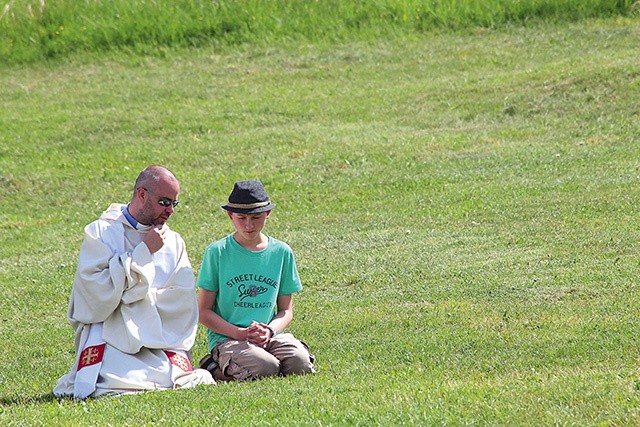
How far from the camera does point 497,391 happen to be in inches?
277

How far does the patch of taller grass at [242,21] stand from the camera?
2988cm

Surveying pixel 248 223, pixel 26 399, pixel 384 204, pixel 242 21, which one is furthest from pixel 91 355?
pixel 242 21

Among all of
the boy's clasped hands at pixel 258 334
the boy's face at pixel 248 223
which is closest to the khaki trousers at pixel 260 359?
the boy's clasped hands at pixel 258 334

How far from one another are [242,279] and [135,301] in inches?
32.7

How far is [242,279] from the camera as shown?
28.2ft

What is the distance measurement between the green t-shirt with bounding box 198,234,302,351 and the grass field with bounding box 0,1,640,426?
2.19ft

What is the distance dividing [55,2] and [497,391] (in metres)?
26.3

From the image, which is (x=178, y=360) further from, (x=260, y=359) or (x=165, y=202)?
(x=165, y=202)

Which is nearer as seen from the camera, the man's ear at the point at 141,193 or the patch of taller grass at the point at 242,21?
the man's ear at the point at 141,193

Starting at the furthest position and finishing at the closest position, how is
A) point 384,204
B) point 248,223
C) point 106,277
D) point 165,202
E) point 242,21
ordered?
point 242,21 < point 384,204 < point 248,223 < point 165,202 < point 106,277

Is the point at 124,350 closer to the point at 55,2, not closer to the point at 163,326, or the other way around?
the point at 163,326

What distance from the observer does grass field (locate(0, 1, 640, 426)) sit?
296 inches

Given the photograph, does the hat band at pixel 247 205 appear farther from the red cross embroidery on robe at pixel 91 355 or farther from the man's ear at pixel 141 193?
the red cross embroidery on robe at pixel 91 355

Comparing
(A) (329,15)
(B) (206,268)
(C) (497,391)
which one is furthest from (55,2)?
(C) (497,391)
